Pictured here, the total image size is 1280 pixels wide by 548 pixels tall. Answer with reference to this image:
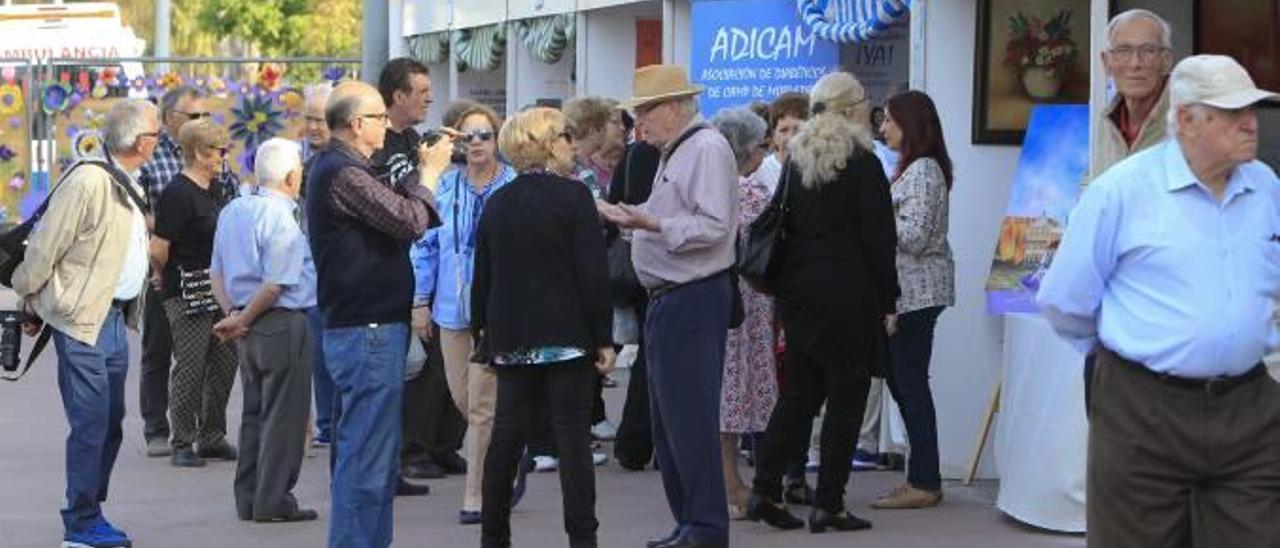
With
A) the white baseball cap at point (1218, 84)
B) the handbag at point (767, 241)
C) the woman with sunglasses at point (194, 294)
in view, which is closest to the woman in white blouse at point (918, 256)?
the handbag at point (767, 241)

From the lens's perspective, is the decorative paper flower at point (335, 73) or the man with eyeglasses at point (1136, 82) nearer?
the man with eyeglasses at point (1136, 82)

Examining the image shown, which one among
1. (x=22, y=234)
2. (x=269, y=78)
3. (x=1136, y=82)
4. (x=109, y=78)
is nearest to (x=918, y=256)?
(x=1136, y=82)

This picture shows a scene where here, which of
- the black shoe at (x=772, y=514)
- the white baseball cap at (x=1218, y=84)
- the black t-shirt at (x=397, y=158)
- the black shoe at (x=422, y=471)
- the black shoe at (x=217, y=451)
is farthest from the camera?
the black shoe at (x=217, y=451)

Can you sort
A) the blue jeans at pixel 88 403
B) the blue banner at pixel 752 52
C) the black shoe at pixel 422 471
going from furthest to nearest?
the blue banner at pixel 752 52 → the black shoe at pixel 422 471 → the blue jeans at pixel 88 403

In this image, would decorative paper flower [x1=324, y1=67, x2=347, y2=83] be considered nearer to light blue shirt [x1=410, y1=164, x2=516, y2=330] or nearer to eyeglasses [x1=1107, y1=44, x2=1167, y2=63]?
light blue shirt [x1=410, y1=164, x2=516, y2=330]

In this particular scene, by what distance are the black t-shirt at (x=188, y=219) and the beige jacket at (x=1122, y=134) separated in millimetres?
5227

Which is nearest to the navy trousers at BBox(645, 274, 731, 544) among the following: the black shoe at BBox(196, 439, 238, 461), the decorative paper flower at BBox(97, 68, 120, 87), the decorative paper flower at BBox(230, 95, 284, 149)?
the black shoe at BBox(196, 439, 238, 461)

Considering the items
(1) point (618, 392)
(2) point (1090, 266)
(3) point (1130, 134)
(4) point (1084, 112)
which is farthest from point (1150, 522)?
(1) point (618, 392)

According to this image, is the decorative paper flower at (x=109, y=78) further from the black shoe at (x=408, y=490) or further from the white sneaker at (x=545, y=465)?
the black shoe at (x=408, y=490)

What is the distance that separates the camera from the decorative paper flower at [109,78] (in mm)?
24219

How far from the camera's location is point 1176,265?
584 centimetres

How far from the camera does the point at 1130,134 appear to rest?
7773 mm

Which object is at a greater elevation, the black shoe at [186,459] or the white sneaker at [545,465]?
the white sneaker at [545,465]

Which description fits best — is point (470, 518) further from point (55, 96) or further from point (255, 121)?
point (55, 96)
